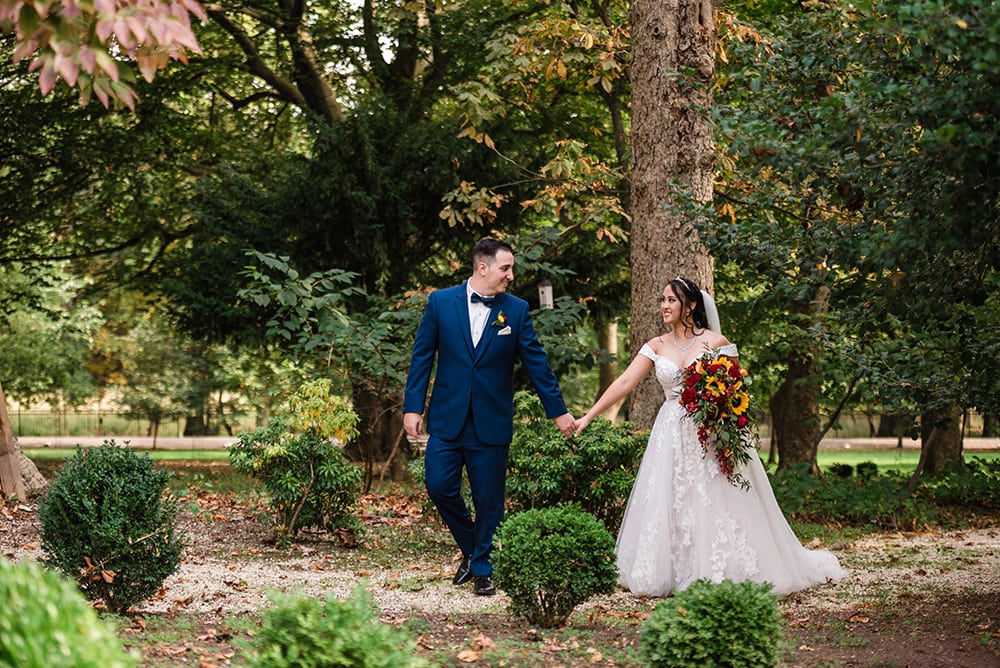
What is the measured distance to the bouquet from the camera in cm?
706

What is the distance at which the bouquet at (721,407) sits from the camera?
278 inches

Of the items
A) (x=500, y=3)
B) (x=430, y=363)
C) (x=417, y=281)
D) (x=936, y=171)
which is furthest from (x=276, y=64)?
(x=936, y=171)

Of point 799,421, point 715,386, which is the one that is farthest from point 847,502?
point 715,386

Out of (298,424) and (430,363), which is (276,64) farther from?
(430,363)

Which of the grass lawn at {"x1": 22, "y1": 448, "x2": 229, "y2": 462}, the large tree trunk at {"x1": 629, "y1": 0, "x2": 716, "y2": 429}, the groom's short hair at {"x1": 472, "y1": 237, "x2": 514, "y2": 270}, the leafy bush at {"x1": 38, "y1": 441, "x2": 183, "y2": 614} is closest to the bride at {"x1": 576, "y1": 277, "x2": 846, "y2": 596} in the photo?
the groom's short hair at {"x1": 472, "y1": 237, "x2": 514, "y2": 270}

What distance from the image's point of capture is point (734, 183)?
12.4 m

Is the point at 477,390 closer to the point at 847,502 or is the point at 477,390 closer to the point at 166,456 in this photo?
the point at 847,502

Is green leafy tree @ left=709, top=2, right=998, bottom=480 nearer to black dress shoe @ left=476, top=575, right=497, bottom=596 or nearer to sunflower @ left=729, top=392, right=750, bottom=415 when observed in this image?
sunflower @ left=729, top=392, right=750, bottom=415

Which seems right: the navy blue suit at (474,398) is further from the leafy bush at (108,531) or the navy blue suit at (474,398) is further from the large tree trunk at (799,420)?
the large tree trunk at (799,420)

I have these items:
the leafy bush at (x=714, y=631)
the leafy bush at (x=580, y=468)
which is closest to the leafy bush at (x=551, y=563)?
the leafy bush at (x=714, y=631)

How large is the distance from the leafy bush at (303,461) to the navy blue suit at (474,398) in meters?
2.03

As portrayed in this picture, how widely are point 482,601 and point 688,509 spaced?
1521 mm

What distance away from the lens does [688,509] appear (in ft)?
23.6

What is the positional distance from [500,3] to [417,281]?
4.85 m
